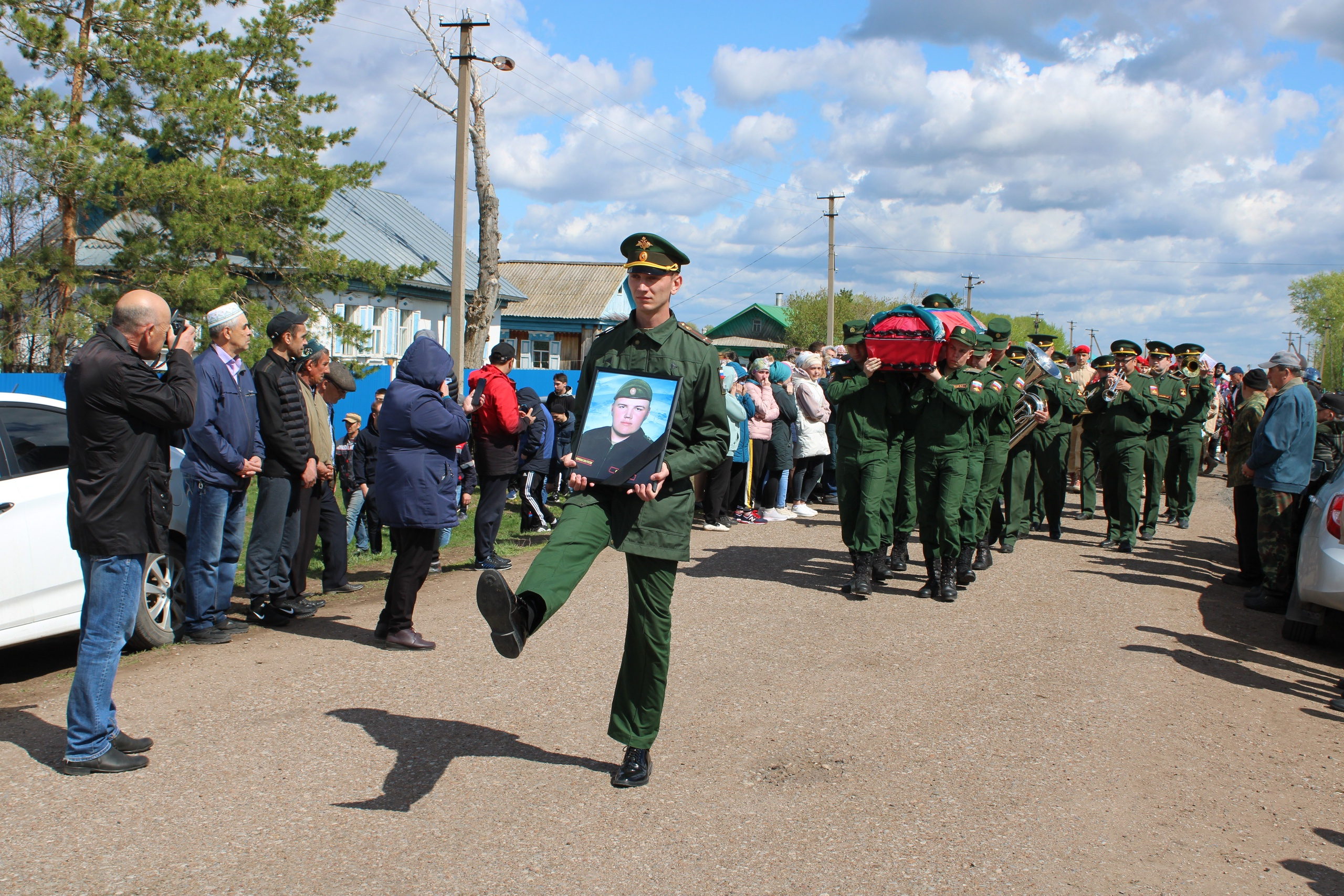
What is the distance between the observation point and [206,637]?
21.6 ft

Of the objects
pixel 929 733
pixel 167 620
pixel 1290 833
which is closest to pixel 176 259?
pixel 167 620

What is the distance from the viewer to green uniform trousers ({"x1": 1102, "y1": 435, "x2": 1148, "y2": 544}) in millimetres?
11133

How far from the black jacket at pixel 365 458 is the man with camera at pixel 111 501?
5.81 m

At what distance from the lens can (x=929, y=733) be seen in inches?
202

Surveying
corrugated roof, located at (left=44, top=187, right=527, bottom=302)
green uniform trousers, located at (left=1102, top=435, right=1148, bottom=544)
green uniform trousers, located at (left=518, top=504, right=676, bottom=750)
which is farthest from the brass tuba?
corrugated roof, located at (left=44, top=187, right=527, bottom=302)

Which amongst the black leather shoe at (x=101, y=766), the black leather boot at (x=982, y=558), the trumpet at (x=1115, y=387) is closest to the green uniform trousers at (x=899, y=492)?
the black leather boot at (x=982, y=558)

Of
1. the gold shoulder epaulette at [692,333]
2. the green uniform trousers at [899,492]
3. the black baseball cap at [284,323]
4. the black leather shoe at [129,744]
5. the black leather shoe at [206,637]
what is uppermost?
the black baseball cap at [284,323]

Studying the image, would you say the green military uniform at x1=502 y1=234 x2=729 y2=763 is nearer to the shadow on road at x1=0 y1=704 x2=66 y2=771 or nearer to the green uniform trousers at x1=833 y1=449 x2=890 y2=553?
the shadow on road at x1=0 y1=704 x2=66 y2=771

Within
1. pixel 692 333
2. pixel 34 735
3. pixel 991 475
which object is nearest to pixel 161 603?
pixel 34 735

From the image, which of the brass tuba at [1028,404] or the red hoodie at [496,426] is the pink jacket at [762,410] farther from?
the red hoodie at [496,426]

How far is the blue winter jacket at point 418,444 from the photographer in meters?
6.56

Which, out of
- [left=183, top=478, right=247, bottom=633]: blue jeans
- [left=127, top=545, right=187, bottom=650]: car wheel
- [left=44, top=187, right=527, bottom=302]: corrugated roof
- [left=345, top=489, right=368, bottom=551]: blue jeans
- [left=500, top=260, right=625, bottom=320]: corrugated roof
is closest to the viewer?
[left=127, top=545, right=187, bottom=650]: car wheel

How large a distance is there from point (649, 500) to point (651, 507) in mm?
43

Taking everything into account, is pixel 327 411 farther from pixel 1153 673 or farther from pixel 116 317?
pixel 1153 673
